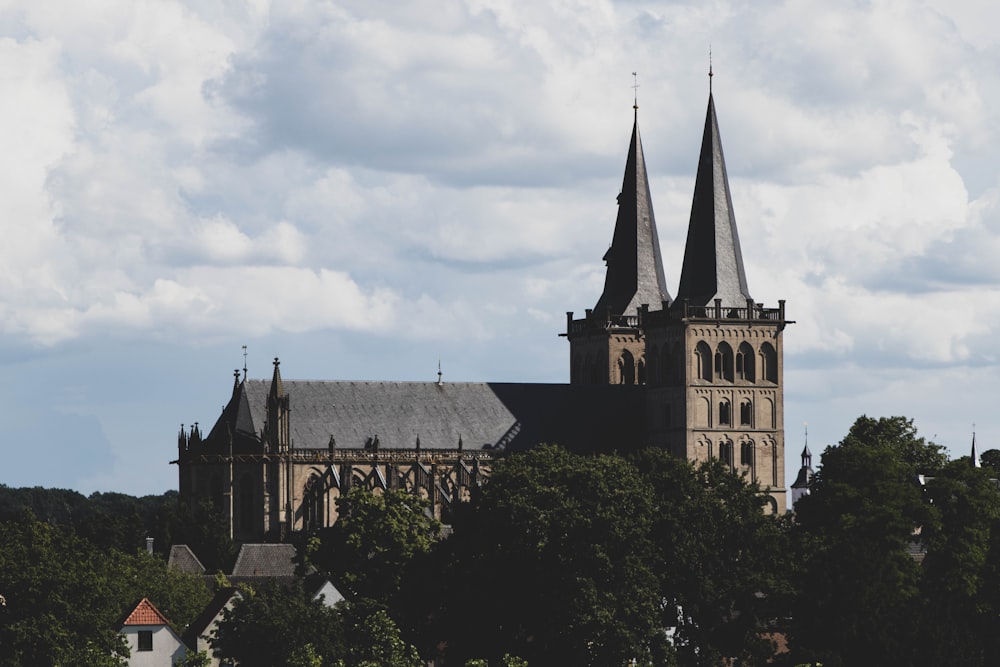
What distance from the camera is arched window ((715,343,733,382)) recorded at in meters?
151

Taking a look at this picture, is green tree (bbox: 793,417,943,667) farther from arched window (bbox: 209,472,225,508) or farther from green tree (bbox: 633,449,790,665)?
arched window (bbox: 209,472,225,508)

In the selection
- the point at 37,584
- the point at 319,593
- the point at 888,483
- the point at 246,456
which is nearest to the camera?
the point at 37,584

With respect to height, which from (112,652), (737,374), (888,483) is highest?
(737,374)

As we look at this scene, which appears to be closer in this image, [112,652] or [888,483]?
[112,652]

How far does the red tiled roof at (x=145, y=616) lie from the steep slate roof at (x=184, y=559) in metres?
36.1

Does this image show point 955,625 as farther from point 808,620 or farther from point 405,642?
point 405,642

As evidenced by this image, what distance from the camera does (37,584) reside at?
90.2 meters

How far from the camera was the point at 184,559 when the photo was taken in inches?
5281

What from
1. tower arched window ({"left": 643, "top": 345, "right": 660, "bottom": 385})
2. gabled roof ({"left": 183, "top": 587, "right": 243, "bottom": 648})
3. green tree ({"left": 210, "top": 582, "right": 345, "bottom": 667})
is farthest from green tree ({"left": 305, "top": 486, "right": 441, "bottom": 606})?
tower arched window ({"left": 643, "top": 345, "right": 660, "bottom": 385})

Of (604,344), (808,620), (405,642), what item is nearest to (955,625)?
(808,620)

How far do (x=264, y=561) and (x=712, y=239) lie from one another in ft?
115

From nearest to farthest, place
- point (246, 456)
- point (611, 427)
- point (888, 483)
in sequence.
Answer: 1. point (888, 483)
2. point (246, 456)
3. point (611, 427)

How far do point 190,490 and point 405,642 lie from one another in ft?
195

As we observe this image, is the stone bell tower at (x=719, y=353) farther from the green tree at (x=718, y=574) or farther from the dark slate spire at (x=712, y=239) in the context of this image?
the green tree at (x=718, y=574)
